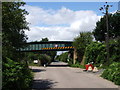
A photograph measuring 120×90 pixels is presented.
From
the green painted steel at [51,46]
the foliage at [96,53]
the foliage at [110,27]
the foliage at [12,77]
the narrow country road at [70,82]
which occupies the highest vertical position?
the foliage at [110,27]

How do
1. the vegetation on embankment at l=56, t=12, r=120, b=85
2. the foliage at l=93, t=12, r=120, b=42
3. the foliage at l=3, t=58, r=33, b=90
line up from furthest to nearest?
the foliage at l=93, t=12, r=120, b=42, the vegetation on embankment at l=56, t=12, r=120, b=85, the foliage at l=3, t=58, r=33, b=90

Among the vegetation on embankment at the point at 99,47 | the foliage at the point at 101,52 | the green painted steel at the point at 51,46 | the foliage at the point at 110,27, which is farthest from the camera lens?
the green painted steel at the point at 51,46

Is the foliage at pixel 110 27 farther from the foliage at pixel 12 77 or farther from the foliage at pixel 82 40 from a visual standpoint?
the foliage at pixel 12 77

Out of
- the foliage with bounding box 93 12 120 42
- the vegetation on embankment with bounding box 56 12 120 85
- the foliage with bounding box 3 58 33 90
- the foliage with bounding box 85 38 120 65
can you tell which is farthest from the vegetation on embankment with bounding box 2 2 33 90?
the foliage with bounding box 93 12 120 42

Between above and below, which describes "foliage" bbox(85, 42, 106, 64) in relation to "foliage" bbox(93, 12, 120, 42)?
below

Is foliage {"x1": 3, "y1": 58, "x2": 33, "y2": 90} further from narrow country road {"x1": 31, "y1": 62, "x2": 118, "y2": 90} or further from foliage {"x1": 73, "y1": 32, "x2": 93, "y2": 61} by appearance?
foliage {"x1": 73, "y1": 32, "x2": 93, "y2": 61}

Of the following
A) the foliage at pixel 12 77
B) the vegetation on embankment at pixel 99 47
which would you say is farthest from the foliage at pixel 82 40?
the foliage at pixel 12 77

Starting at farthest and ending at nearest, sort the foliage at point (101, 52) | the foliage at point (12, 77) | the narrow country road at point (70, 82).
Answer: the foliage at point (101, 52), the narrow country road at point (70, 82), the foliage at point (12, 77)

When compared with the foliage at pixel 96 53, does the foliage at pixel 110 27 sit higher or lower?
higher

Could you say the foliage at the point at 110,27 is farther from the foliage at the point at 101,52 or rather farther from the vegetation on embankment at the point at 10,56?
the vegetation on embankment at the point at 10,56

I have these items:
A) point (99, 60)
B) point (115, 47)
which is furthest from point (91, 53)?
point (115, 47)

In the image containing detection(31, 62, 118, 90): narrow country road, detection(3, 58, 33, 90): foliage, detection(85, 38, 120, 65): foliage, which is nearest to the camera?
detection(3, 58, 33, 90): foliage

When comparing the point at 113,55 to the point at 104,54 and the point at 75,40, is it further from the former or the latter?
the point at 75,40

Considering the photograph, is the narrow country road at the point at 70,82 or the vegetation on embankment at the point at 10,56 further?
the narrow country road at the point at 70,82
